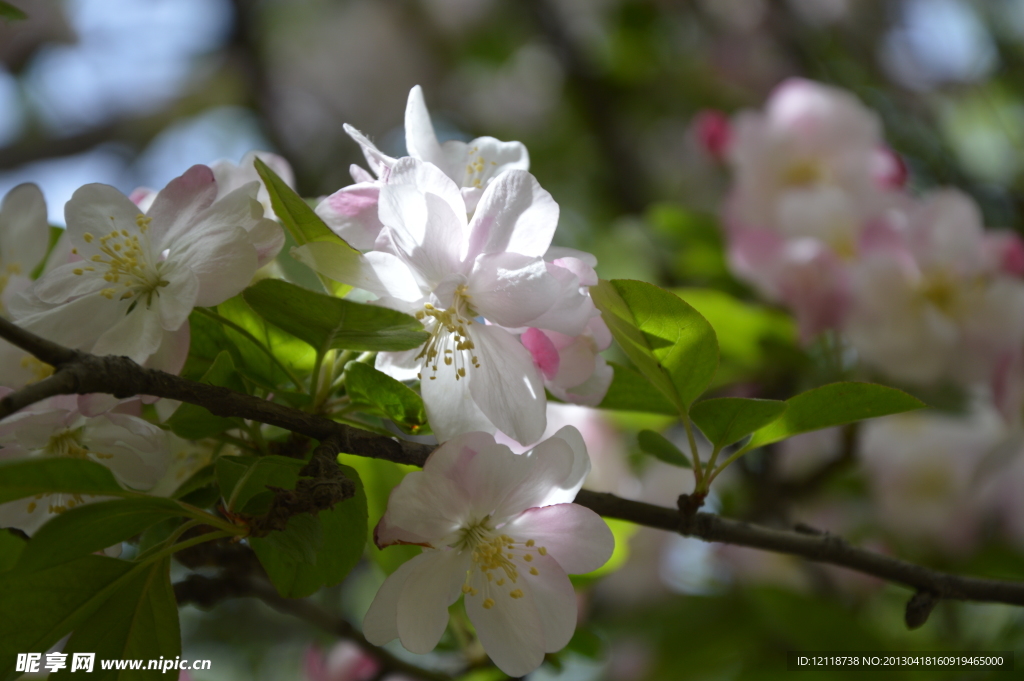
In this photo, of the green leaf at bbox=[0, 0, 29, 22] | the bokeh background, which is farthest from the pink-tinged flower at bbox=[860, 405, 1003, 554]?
the green leaf at bbox=[0, 0, 29, 22]

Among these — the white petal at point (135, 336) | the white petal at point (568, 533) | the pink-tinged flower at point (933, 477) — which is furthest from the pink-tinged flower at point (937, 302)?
the white petal at point (135, 336)

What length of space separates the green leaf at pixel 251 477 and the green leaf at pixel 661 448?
30cm

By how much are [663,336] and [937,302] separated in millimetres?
926

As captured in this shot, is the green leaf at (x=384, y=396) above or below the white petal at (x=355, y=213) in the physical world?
below

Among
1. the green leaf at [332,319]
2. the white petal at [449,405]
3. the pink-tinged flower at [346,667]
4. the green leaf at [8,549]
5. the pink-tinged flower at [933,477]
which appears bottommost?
the pink-tinged flower at [933,477]

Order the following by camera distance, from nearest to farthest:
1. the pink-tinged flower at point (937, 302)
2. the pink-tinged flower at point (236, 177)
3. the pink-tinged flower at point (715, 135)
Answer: the pink-tinged flower at point (236, 177), the pink-tinged flower at point (937, 302), the pink-tinged flower at point (715, 135)

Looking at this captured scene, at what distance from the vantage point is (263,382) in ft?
2.14

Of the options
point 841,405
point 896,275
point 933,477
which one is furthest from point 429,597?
point 933,477

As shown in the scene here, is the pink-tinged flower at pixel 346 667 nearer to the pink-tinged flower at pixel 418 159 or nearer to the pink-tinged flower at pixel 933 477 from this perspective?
the pink-tinged flower at pixel 418 159

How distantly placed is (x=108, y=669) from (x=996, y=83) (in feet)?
9.51

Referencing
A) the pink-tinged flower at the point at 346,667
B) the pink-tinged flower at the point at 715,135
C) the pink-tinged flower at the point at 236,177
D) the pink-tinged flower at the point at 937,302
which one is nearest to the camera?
the pink-tinged flower at the point at 236,177

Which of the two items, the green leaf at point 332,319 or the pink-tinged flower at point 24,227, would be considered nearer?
the green leaf at point 332,319

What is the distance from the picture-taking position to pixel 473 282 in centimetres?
60

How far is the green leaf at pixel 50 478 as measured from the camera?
0.46 m
